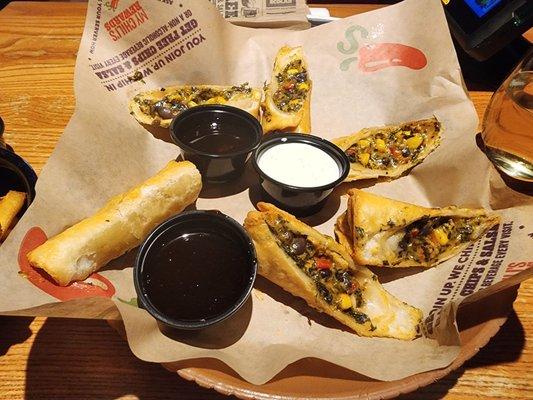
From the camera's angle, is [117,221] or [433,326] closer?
[433,326]

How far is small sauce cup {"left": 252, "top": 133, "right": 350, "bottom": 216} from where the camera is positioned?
8.83 ft

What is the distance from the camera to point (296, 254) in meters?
2.34

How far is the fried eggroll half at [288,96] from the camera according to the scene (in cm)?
318

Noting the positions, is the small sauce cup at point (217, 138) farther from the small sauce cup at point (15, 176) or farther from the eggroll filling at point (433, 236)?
the eggroll filling at point (433, 236)

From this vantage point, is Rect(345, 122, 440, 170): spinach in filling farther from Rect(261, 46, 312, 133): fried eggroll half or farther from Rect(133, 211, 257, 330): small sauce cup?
Rect(133, 211, 257, 330): small sauce cup

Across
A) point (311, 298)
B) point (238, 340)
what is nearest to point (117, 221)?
point (238, 340)

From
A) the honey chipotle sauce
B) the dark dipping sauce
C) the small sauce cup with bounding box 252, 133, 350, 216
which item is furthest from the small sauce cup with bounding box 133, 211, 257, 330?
the dark dipping sauce

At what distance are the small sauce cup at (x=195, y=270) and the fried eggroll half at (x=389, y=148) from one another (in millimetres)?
1048

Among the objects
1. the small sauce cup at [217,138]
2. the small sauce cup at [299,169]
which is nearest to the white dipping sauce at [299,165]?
the small sauce cup at [299,169]

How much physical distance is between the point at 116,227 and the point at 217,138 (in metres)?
0.98

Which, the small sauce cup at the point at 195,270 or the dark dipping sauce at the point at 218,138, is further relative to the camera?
the dark dipping sauce at the point at 218,138

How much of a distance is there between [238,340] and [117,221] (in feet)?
2.72

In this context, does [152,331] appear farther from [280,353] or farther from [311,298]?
[311,298]

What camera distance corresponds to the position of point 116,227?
232 centimetres
